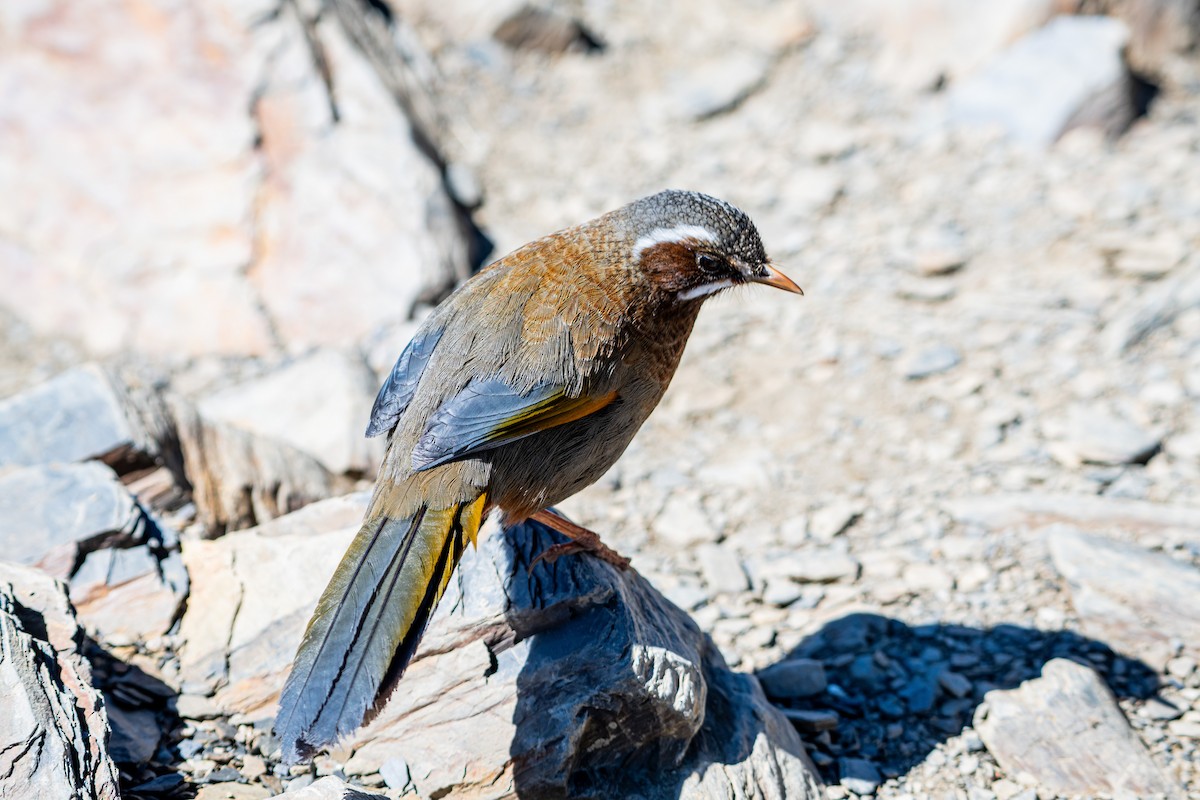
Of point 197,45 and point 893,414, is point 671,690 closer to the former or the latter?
point 893,414

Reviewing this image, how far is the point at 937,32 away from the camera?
8.87 metres

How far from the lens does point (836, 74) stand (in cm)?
921

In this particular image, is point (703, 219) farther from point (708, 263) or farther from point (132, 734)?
point (132, 734)

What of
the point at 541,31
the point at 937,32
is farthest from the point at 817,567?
the point at 541,31

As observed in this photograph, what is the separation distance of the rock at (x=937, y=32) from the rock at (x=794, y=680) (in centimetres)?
579

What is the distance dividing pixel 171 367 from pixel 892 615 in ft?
16.3

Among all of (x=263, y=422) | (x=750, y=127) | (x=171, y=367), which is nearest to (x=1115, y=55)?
(x=750, y=127)

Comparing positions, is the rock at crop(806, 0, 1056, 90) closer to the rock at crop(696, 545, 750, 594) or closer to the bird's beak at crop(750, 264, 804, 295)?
the rock at crop(696, 545, 750, 594)

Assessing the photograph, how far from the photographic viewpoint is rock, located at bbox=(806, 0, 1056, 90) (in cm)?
854

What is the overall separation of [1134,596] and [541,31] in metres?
6.97

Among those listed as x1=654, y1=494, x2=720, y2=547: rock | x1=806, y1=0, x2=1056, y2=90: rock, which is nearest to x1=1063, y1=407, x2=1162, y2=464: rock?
x1=654, y1=494, x2=720, y2=547: rock

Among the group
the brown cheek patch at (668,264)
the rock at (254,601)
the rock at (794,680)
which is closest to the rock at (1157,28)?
the brown cheek patch at (668,264)

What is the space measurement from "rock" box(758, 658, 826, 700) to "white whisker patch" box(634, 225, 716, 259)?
193 centimetres

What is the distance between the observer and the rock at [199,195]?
739cm
